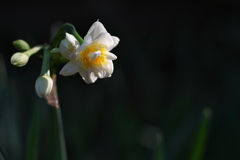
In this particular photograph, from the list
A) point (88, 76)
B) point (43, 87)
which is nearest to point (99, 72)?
point (88, 76)

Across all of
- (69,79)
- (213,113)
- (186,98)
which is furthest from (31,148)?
(69,79)

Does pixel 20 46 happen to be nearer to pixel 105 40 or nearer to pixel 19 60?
pixel 19 60

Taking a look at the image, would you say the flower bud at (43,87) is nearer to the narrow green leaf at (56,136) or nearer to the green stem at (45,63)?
the green stem at (45,63)

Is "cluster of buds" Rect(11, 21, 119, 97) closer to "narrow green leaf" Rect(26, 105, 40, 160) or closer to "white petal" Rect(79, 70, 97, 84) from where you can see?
"white petal" Rect(79, 70, 97, 84)

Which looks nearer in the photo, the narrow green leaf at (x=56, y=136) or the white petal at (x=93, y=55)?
the white petal at (x=93, y=55)

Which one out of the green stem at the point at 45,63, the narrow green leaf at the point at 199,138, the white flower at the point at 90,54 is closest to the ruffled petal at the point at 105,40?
the white flower at the point at 90,54

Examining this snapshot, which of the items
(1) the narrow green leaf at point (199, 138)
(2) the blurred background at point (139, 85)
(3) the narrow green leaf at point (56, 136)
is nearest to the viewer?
(3) the narrow green leaf at point (56, 136)

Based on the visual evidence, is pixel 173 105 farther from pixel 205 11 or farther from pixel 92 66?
pixel 205 11
